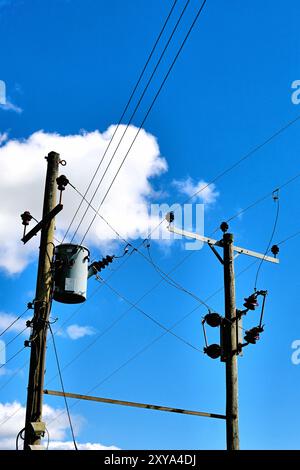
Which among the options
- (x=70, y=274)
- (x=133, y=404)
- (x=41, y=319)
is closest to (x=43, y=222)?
(x=70, y=274)

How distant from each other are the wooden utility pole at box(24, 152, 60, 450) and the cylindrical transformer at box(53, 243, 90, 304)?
0.25 meters

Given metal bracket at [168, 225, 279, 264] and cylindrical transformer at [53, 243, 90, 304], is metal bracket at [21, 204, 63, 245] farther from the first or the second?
metal bracket at [168, 225, 279, 264]

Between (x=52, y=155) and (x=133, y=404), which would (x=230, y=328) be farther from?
(x=52, y=155)

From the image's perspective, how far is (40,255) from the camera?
1250 centimetres

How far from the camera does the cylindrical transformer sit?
12.6 m

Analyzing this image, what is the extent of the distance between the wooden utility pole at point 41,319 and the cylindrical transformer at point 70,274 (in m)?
0.25

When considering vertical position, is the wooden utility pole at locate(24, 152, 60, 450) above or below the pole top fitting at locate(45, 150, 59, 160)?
below

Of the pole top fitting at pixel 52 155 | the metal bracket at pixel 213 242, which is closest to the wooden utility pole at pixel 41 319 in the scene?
the pole top fitting at pixel 52 155

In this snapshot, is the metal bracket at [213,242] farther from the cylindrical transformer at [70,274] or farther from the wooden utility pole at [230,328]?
the cylindrical transformer at [70,274]

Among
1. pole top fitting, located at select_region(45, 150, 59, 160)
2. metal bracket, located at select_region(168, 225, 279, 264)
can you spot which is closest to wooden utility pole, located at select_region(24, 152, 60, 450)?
pole top fitting, located at select_region(45, 150, 59, 160)

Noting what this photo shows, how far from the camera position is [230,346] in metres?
14.3

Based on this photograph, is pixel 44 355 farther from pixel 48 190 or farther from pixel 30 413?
pixel 48 190

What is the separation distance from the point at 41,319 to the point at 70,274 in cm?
118
